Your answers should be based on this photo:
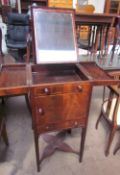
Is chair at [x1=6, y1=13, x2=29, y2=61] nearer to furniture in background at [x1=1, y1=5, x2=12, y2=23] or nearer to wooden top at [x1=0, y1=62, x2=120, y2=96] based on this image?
furniture in background at [x1=1, y1=5, x2=12, y2=23]

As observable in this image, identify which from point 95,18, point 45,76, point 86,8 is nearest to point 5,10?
point 86,8

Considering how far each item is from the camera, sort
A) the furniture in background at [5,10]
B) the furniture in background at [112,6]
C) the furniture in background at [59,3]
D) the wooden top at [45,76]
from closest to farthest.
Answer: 1. the wooden top at [45,76]
2. the furniture in background at [5,10]
3. the furniture in background at [59,3]
4. the furniture in background at [112,6]

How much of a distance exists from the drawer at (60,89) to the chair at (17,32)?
2.88m

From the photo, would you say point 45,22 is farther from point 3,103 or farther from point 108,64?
point 3,103

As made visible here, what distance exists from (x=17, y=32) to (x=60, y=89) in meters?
3.12

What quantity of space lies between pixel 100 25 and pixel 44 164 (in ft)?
5.58

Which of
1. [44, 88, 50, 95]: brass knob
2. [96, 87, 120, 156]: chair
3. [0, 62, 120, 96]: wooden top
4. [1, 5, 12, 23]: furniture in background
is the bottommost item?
[96, 87, 120, 156]: chair

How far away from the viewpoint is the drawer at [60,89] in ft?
3.42

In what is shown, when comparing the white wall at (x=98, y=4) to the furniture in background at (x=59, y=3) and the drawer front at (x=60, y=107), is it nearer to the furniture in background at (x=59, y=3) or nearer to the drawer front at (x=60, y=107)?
the furniture in background at (x=59, y=3)

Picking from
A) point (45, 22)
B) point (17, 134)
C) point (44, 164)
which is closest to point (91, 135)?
point (44, 164)

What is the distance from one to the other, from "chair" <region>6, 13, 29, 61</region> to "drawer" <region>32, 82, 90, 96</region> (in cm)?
288

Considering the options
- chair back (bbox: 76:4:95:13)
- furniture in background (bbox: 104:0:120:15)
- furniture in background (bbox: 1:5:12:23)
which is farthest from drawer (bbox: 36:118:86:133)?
furniture in background (bbox: 104:0:120:15)

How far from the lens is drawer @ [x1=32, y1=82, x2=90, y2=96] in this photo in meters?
1.04

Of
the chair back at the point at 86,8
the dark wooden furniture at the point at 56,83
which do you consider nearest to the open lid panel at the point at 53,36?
the dark wooden furniture at the point at 56,83
